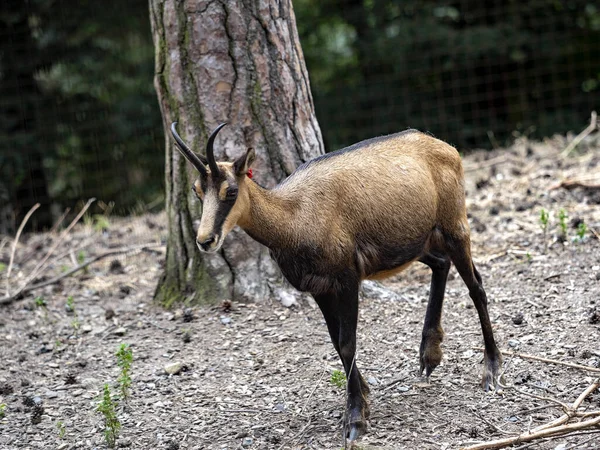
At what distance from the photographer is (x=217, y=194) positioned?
3744 millimetres

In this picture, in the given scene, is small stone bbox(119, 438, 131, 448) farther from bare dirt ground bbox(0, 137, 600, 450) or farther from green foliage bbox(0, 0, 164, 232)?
green foliage bbox(0, 0, 164, 232)

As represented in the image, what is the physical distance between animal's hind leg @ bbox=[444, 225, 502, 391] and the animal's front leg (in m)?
0.72

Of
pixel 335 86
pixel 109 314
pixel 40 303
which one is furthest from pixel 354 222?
pixel 335 86

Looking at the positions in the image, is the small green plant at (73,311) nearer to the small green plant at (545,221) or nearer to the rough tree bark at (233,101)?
the rough tree bark at (233,101)

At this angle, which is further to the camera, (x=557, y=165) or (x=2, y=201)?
(x=2, y=201)

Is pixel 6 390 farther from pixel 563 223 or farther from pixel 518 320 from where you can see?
pixel 563 223

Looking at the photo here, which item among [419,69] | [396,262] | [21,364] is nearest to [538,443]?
[396,262]

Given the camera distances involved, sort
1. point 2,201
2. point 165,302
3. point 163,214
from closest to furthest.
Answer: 1. point 165,302
2. point 163,214
3. point 2,201

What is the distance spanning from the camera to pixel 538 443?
3.71m

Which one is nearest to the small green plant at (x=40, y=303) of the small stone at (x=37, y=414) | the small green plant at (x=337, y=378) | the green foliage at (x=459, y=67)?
the small stone at (x=37, y=414)

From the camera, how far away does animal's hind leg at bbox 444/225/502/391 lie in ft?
14.7

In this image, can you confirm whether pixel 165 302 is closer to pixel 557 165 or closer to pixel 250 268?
pixel 250 268

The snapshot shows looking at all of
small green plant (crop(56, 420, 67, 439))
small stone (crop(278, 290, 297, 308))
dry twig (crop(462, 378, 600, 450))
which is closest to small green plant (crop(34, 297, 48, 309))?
small green plant (crop(56, 420, 67, 439))

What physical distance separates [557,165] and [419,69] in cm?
365
